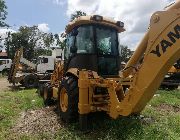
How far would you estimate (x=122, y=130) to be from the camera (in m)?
7.08

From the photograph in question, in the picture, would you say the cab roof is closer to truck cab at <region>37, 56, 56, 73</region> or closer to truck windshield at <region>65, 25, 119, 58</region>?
truck windshield at <region>65, 25, 119, 58</region>

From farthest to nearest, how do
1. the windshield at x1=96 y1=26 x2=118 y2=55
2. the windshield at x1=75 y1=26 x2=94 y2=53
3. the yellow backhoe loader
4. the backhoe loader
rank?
the yellow backhoe loader < the windshield at x1=96 y1=26 x2=118 y2=55 < the windshield at x1=75 y1=26 x2=94 y2=53 < the backhoe loader

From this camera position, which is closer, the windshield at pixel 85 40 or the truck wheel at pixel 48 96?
the windshield at pixel 85 40

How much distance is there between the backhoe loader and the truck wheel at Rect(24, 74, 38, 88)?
10097 millimetres

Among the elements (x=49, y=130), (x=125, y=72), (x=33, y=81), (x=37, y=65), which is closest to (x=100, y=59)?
(x=125, y=72)

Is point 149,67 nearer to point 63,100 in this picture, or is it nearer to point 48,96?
point 63,100

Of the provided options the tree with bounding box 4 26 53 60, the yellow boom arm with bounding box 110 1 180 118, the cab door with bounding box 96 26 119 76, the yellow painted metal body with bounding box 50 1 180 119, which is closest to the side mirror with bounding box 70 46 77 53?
the cab door with bounding box 96 26 119 76

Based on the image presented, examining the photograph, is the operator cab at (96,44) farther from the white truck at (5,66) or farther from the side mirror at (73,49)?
the white truck at (5,66)

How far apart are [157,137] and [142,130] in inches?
20.1

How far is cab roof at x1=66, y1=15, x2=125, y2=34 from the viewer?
783 centimetres

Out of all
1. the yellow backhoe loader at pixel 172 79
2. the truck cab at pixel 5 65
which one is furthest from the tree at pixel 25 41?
the yellow backhoe loader at pixel 172 79

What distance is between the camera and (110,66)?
8.26 meters

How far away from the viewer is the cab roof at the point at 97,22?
25.7 ft

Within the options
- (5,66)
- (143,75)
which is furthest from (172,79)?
(5,66)
